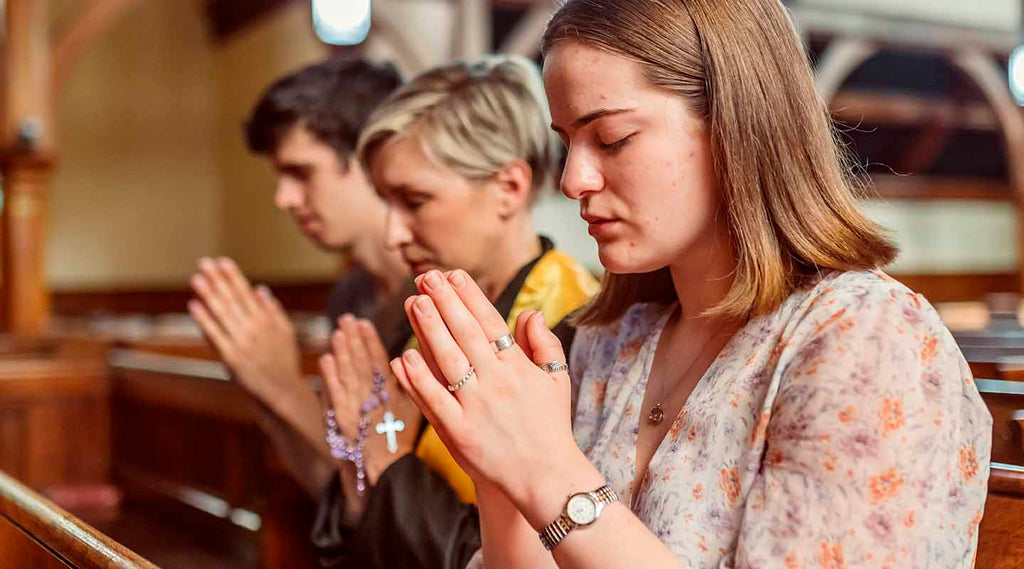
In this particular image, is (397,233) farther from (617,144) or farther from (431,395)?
(431,395)

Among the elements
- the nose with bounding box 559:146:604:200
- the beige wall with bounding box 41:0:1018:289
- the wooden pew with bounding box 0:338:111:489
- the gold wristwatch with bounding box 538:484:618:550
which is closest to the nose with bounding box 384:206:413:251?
the nose with bounding box 559:146:604:200

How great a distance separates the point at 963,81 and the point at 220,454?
9630mm

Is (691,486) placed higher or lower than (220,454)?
higher

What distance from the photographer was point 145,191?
39.1ft

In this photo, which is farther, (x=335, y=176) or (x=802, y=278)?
(x=335, y=176)

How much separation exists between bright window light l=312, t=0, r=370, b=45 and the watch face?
24.9 feet

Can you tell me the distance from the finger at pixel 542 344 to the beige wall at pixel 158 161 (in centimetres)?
993

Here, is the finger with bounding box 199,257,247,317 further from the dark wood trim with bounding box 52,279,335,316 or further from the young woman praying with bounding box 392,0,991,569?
the dark wood trim with bounding box 52,279,335,316

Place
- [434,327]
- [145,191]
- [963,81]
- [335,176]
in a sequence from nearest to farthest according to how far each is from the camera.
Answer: [434,327] → [335,176] → [963,81] → [145,191]

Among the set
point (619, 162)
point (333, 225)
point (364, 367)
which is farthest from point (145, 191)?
point (619, 162)

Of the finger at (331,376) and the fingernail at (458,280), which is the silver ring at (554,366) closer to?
the fingernail at (458,280)

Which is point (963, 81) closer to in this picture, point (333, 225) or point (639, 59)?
point (333, 225)

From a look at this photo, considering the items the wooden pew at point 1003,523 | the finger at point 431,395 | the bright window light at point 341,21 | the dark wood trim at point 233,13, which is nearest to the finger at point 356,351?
the finger at point 431,395

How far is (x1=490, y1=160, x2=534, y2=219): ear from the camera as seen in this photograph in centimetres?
196
